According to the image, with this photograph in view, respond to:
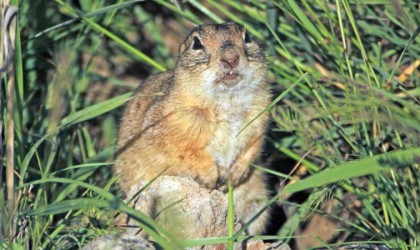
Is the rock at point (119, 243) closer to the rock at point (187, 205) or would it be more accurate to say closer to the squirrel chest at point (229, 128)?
the rock at point (187, 205)

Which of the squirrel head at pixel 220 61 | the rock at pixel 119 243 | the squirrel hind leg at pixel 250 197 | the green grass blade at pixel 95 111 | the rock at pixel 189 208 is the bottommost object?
the squirrel hind leg at pixel 250 197

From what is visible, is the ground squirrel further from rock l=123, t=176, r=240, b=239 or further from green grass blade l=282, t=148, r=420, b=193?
green grass blade l=282, t=148, r=420, b=193

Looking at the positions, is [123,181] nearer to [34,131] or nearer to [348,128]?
[34,131]

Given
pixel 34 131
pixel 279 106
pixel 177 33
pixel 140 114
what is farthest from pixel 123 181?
pixel 177 33

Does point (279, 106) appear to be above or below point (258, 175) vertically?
above

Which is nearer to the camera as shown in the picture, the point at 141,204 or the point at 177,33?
the point at 141,204

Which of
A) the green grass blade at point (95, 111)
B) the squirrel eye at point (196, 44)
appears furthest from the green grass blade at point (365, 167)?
the squirrel eye at point (196, 44)
